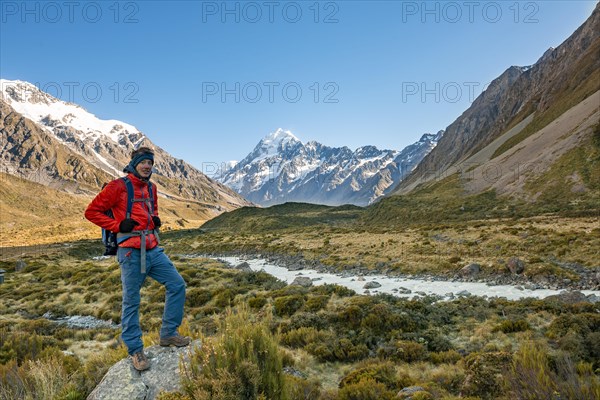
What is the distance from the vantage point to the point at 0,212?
14862 centimetres

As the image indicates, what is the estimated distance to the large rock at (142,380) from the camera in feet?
16.8

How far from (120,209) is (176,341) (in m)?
2.48

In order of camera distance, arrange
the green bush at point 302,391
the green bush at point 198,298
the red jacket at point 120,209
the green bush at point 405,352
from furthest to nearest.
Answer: the green bush at point 198,298, the green bush at point 405,352, the green bush at point 302,391, the red jacket at point 120,209

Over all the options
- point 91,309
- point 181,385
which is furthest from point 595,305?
point 91,309

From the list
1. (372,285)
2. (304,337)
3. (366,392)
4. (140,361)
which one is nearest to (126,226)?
(140,361)

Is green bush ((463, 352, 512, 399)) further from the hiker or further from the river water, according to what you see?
the river water

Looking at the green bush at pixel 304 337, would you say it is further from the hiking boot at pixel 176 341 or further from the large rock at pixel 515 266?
the large rock at pixel 515 266

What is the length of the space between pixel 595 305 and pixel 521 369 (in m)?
9.57

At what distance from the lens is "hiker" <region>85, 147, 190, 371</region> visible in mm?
5613

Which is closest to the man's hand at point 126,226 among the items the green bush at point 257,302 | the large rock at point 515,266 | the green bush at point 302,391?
the green bush at point 302,391

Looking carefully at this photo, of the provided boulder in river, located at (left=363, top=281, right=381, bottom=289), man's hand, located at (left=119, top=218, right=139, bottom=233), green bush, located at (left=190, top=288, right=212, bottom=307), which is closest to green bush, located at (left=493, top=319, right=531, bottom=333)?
boulder in river, located at (left=363, top=281, right=381, bottom=289)

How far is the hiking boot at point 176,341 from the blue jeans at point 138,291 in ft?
0.26

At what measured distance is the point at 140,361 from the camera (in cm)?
546

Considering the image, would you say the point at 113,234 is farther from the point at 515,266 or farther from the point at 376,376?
the point at 515,266
